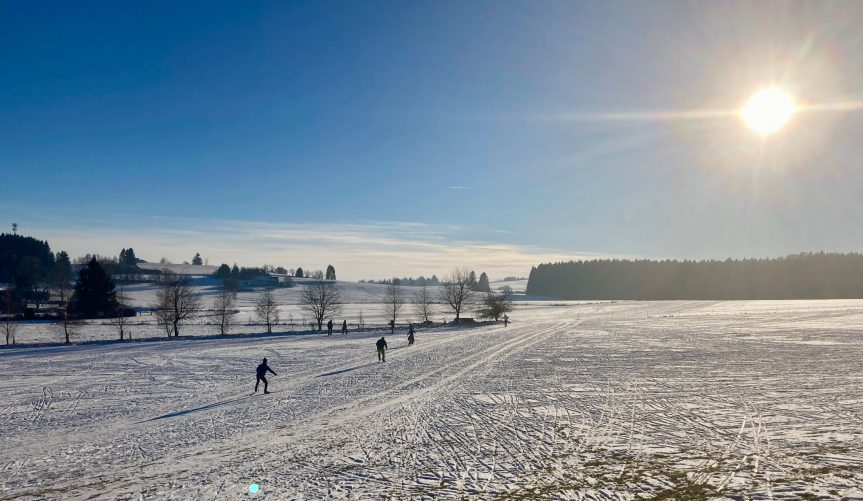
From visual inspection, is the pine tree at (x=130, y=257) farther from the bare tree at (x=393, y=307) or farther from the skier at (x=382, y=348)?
the skier at (x=382, y=348)

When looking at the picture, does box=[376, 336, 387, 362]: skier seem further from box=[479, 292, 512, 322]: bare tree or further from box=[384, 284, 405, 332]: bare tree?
box=[479, 292, 512, 322]: bare tree

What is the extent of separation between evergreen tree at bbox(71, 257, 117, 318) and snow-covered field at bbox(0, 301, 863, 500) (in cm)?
4688

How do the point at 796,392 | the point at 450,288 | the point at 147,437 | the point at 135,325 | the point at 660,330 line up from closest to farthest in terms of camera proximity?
the point at 147,437, the point at 796,392, the point at 660,330, the point at 135,325, the point at 450,288

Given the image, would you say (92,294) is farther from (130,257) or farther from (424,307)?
(130,257)

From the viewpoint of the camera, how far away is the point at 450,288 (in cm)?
8381

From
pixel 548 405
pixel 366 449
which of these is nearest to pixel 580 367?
pixel 548 405

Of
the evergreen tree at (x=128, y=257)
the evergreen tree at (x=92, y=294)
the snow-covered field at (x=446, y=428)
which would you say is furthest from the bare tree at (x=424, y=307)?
the evergreen tree at (x=128, y=257)

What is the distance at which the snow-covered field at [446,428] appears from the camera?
1094 centimetres

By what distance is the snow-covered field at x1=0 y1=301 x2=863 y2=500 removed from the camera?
10938mm

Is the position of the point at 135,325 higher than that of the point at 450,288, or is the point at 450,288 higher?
the point at 450,288

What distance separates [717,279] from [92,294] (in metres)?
172

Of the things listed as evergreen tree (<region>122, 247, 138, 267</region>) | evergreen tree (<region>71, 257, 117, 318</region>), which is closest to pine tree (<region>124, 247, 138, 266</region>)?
evergreen tree (<region>122, 247, 138, 267</region>)

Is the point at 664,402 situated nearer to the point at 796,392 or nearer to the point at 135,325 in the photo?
the point at 796,392

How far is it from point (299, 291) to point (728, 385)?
13886cm
